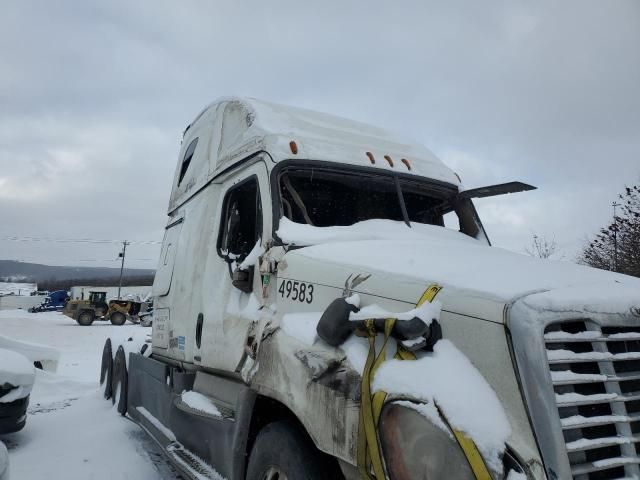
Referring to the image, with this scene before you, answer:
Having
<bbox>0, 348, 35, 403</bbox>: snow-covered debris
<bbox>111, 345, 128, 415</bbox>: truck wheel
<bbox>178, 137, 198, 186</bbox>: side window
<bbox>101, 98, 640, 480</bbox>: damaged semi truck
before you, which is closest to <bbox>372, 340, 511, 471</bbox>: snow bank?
<bbox>101, 98, 640, 480</bbox>: damaged semi truck

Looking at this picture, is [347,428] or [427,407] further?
[347,428]

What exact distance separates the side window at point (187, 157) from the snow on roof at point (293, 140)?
32 centimetres

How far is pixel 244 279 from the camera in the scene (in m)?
3.21

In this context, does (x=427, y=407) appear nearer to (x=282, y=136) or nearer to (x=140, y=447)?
(x=282, y=136)

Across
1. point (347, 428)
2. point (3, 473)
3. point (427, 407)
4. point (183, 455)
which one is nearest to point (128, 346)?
point (183, 455)

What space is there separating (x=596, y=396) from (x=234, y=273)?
2254mm

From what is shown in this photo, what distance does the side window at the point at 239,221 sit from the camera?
3.65 m

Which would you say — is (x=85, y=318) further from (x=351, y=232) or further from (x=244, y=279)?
(x=351, y=232)

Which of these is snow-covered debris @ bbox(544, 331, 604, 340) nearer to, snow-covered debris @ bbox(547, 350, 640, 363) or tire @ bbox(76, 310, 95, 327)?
snow-covered debris @ bbox(547, 350, 640, 363)

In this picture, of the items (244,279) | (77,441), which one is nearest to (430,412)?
(244,279)

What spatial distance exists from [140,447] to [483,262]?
15.9 feet

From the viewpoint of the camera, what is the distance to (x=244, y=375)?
284cm

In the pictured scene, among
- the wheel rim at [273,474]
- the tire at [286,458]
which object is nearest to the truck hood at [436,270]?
the tire at [286,458]

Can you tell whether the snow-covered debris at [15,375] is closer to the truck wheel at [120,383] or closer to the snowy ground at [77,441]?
the snowy ground at [77,441]
